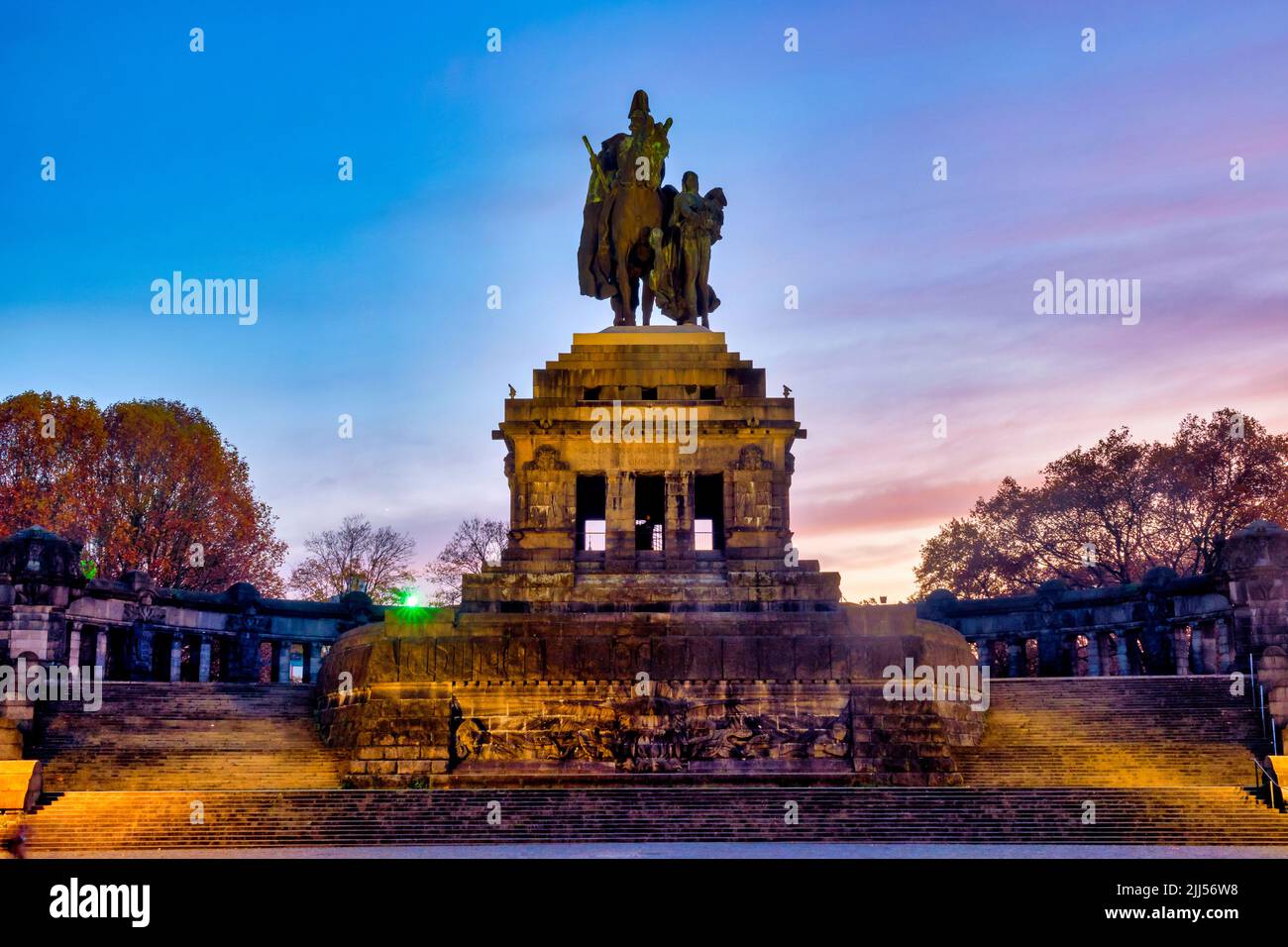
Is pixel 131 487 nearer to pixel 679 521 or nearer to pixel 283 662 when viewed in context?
pixel 283 662

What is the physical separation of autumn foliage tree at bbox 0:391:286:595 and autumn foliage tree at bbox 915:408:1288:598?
34335 mm

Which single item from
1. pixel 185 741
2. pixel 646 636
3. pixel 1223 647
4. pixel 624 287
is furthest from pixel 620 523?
pixel 1223 647

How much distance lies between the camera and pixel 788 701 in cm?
3105

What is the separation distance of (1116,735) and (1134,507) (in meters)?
28.4

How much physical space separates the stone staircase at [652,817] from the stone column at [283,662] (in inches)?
768

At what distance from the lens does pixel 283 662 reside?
47062 millimetres

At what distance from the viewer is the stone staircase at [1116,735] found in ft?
99.9

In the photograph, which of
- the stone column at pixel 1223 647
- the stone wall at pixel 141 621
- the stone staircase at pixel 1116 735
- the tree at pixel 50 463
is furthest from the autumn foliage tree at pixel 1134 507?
the tree at pixel 50 463

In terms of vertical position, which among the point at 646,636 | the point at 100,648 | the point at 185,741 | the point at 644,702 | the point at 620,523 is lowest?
the point at 185,741

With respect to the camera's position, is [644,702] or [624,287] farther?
[624,287]

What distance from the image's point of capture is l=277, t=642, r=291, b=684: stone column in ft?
152

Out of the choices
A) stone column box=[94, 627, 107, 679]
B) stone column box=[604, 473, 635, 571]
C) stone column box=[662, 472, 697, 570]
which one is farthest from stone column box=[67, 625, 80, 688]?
stone column box=[662, 472, 697, 570]

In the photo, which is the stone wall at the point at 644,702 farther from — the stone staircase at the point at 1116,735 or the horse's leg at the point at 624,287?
the horse's leg at the point at 624,287
